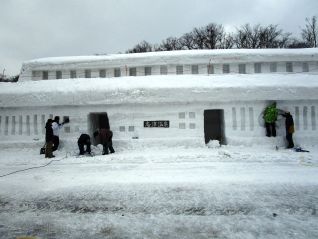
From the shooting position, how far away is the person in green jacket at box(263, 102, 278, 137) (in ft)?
34.6

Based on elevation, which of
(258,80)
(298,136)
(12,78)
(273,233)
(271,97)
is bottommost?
(273,233)

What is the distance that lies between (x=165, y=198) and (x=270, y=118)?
7.25 meters

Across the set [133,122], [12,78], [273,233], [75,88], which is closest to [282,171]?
[273,233]

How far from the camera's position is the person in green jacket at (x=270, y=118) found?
10.5 meters

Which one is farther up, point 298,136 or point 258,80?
point 258,80

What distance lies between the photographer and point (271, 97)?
1100 centimetres

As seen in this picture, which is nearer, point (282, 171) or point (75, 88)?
point (282, 171)

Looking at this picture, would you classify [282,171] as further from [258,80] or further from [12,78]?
[12,78]

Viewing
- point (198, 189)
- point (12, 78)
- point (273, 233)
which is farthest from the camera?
point (12, 78)

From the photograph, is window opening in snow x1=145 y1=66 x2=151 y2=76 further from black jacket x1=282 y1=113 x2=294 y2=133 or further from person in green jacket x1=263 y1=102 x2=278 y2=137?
black jacket x1=282 y1=113 x2=294 y2=133

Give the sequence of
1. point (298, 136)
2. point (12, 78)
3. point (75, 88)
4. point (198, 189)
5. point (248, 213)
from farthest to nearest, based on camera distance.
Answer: point (12, 78) → point (75, 88) → point (298, 136) → point (198, 189) → point (248, 213)

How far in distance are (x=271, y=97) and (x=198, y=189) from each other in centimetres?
718

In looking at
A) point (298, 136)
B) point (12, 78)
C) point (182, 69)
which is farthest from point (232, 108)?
point (12, 78)

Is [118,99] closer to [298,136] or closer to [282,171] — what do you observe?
[282,171]
